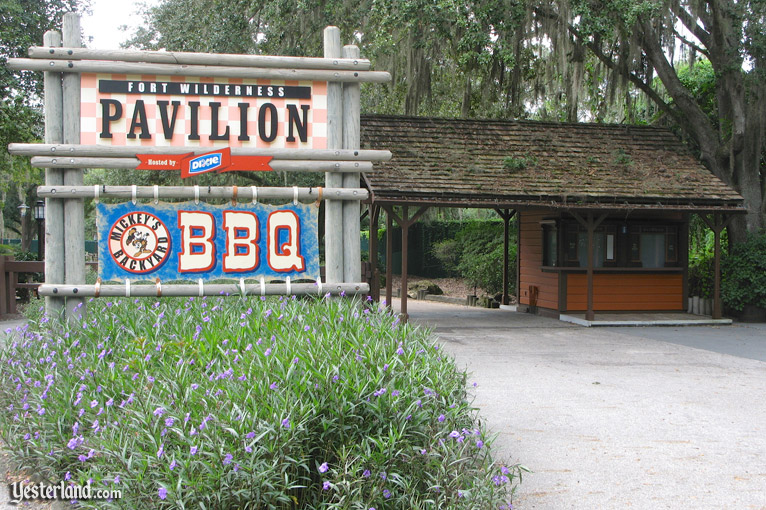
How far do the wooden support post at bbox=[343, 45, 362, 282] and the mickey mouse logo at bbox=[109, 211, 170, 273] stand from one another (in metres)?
1.73

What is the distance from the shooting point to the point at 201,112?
7.12 m

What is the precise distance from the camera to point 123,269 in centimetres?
694

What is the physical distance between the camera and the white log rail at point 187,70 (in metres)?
6.81

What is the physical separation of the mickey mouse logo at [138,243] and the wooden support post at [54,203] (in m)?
0.50

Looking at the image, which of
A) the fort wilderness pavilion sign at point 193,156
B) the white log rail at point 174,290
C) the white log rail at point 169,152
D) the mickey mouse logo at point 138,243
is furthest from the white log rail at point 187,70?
the white log rail at point 174,290

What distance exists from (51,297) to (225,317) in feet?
6.70

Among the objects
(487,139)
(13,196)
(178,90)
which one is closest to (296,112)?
(178,90)

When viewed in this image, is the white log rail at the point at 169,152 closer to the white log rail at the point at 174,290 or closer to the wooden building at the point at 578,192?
the white log rail at the point at 174,290

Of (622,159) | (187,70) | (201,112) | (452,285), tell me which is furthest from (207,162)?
(452,285)

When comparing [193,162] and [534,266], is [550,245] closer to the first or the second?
[534,266]

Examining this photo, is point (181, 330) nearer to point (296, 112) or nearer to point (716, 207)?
point (296, 112)

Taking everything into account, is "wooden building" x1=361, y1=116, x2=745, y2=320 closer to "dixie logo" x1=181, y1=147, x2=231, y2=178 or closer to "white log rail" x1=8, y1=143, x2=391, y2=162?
"white log rail" x1=8, y1=143, x2=391, y2=162

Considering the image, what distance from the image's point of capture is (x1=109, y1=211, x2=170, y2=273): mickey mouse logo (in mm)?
6930

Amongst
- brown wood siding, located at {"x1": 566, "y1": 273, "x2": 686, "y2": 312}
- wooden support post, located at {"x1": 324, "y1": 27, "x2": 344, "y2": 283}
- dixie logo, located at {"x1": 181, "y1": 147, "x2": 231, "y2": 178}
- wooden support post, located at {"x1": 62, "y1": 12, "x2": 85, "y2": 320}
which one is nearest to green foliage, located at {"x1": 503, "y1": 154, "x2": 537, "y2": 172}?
brown wood siding, located at {"x1": 566, "y1": 273, "x2": 686, "y2": 312}
